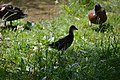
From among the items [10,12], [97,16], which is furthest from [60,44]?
[97,16]

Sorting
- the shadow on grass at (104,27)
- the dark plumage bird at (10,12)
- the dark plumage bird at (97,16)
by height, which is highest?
the dark plumage bird at (10,12)

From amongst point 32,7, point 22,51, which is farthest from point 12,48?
point 32,7

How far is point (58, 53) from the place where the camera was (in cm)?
611

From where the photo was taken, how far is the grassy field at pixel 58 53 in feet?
17.7

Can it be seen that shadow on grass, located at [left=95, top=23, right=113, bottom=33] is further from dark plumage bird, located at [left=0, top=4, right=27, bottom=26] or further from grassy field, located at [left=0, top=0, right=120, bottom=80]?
dark plumage bird, located at [left=0, top=4, right=27, bottom=26]

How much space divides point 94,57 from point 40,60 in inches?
37.4

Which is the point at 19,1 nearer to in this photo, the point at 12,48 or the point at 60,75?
the point at 12,48

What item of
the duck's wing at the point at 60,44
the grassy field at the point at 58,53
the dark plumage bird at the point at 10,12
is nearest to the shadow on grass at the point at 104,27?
the grassy field at the point at 58,53

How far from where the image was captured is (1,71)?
220 inches

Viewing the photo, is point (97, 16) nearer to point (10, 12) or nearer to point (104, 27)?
point (104, 27)

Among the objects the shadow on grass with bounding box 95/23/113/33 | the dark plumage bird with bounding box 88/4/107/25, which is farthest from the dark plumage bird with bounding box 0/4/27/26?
the shadow on grass with bounding box 95/23/113/33

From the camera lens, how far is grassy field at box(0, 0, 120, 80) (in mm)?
5402

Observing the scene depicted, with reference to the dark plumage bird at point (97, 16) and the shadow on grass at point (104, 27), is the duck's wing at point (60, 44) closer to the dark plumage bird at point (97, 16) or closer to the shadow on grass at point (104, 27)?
the shadow on grass at point (104, 27)

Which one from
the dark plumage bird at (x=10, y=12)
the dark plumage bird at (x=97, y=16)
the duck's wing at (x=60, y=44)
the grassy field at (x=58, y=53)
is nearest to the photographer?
the grassy field at (x=58, y=53)
